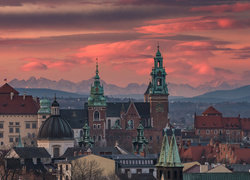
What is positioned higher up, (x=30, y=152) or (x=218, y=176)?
(x=30, y=152)

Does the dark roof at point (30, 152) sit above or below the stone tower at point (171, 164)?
above

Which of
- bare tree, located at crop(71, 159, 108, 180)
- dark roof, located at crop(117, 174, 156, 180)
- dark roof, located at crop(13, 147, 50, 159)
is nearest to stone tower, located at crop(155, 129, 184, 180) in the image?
bare tree, located at crop(71, 159, 108, 180)

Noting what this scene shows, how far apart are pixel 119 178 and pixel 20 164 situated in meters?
15.5

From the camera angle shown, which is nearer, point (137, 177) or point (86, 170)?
point (86, 170)

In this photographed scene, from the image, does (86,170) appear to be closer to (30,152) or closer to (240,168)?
(240,168)

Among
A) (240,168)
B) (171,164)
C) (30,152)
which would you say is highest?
(30,152)

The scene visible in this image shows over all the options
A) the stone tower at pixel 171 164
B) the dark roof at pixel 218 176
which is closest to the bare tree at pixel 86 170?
the dark roof at pixel 218 176

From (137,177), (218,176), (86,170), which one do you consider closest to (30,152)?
(137,177)

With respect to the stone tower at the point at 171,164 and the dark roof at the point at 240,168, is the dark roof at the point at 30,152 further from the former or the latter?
the stone tower at the point at 171,164

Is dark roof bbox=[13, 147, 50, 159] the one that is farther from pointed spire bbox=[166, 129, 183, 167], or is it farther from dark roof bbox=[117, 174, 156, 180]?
pointed spire bbox=[166, 129, 183, 167]

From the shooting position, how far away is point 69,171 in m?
165

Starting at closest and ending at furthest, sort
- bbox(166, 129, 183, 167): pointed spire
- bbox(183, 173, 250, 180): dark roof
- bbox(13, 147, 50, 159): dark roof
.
Result: bbox(166, 129, 183, 167): pointed spire, bbox(183, 173, 250, 180): dark roof, bbox(13, 147, 50, 159): dark roof

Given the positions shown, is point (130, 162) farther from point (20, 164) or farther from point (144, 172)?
point (20, 164)

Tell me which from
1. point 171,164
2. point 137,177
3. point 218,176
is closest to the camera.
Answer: point 171,164
